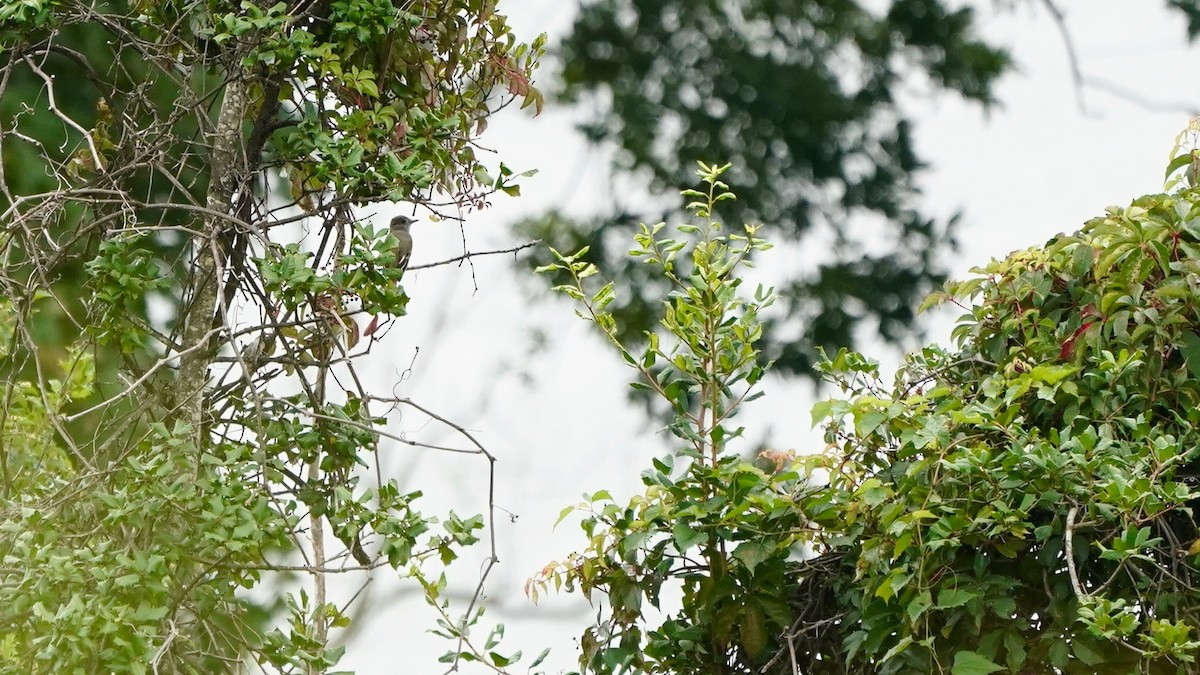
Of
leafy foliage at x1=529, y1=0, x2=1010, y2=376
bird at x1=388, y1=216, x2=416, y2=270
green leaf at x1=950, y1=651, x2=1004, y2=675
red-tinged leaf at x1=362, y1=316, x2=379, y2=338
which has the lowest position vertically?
green leaf at x1=950, y1=651, x2=1004, y2=675

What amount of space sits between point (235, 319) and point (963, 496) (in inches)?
52.5

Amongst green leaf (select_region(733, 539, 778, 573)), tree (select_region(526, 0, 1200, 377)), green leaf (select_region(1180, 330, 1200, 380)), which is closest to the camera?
green leaf (select_region(1180, 330, 1200, 380))

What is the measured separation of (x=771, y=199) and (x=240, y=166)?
4.96 meters

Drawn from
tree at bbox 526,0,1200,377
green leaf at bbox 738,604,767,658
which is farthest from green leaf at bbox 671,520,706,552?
tree at bbox 526,0,1200,377

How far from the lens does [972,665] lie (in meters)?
2.17

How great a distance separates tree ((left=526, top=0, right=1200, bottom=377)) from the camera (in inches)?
276

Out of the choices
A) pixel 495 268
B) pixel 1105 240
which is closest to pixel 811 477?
pixel 1105 240

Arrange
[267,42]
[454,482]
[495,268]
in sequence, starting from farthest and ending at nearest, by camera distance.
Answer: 1. [495,268]
2. [454,482]
3. [267,42]

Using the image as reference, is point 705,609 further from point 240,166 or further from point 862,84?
point 862,84

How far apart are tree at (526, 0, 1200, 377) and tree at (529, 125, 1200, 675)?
4404mm

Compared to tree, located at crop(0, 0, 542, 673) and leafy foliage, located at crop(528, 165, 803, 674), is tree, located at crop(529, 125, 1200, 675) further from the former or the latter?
tree, located at crop(0, 0, 542, 673)

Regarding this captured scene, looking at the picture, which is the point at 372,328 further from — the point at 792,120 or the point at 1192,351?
the point at 792,120

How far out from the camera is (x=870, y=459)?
99.3 inches

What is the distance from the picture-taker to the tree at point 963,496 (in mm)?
2166
